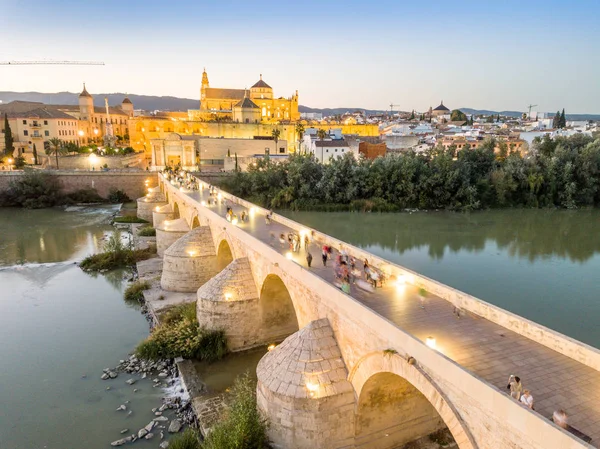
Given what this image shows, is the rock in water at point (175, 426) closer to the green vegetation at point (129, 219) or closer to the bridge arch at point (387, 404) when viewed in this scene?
the bridge arch at point (387, 404)

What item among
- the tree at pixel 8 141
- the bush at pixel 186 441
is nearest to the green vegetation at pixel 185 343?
the bush at pixel 186 441

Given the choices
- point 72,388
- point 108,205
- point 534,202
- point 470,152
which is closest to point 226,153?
point 108,205

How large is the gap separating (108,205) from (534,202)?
1254 inches

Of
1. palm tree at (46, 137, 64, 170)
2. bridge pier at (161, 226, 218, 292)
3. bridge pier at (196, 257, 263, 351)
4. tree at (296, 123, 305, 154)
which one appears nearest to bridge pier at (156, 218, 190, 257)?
bridge pier at (161, 226, 218, 292)

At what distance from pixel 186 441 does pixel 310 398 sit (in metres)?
2.49

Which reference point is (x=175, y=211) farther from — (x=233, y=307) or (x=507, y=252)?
(x=507, y=252)

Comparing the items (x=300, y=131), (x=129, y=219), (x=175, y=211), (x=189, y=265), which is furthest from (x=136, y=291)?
(x=300, y=131)

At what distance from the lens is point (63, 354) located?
10617mm

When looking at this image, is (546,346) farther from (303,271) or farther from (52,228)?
(52,228)

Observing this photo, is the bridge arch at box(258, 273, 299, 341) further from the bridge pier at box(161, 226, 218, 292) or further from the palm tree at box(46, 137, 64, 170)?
the palm tree at box(46, 137, 64, 170)

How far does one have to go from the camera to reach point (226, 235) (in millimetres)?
12500

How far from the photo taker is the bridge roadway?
4.27 meters

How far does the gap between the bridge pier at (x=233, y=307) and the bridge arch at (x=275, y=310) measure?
192mm

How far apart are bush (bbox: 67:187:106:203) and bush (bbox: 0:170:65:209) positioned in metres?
1.10
